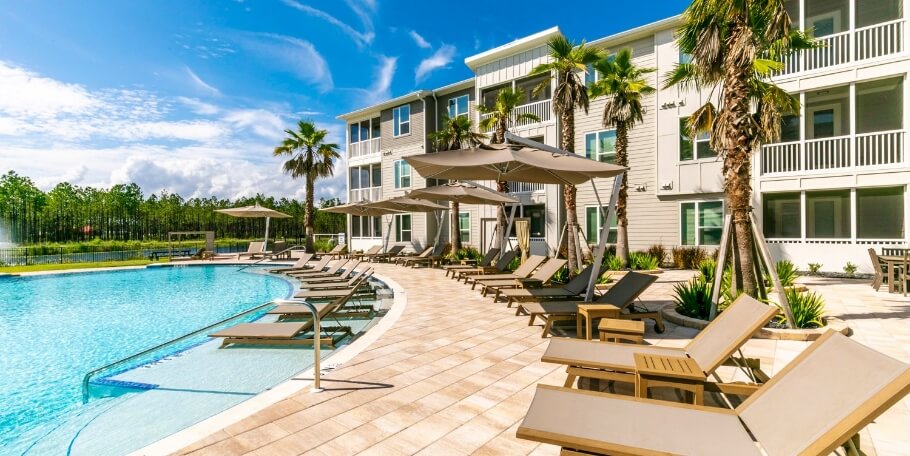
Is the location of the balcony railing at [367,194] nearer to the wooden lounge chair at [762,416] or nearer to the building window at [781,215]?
the building window at [781,215]

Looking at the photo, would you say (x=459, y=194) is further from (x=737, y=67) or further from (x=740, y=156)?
(x=737, y=67)

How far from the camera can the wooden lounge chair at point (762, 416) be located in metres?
1.95

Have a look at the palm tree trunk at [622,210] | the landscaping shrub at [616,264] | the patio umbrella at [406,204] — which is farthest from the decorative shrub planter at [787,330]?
the patio umbrella at [406,204]

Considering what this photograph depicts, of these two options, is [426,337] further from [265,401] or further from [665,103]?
[665,103]

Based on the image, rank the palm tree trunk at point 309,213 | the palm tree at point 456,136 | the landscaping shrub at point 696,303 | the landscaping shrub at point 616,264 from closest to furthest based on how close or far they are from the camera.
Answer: the landscaping shrub at point 696,303 → the landscaping shrub at point 616,264 → the palm tree at point 456,136 → the palm tree trunk at point 309,213

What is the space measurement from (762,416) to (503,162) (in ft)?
15.7

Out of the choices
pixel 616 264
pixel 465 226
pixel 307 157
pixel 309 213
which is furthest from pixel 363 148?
pixel 616 264

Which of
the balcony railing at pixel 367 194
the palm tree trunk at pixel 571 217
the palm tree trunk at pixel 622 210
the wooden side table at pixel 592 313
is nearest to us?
the wooden side table at pixel 592 313

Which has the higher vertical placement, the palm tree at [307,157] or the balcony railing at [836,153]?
the palm tree at [307,157]

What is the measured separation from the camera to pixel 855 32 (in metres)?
13.0

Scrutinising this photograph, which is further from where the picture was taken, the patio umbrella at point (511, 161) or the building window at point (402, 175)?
the building window at point (402, 175)

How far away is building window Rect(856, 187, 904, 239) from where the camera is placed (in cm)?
1394

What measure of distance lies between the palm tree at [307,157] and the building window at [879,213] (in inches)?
957

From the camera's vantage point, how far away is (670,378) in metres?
3.23
